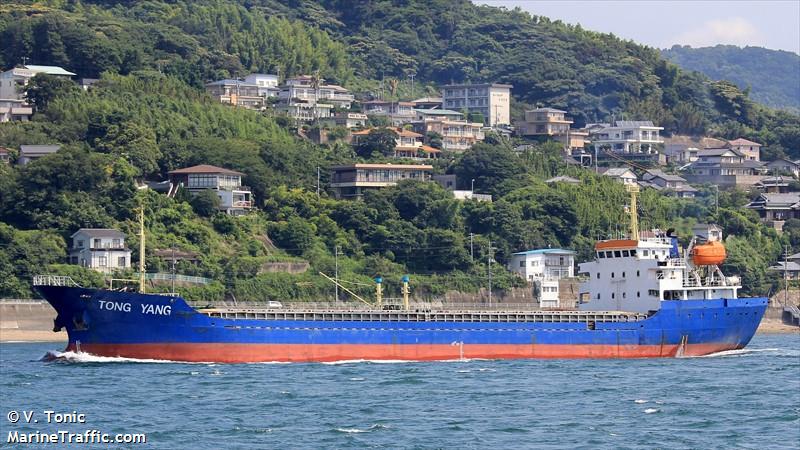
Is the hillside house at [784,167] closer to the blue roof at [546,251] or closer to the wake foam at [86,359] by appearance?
the blue roof at [546,251]

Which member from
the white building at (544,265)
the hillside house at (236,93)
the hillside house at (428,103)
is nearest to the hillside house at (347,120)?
the hillside house at (236,93)

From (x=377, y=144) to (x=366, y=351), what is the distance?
53.3 meters

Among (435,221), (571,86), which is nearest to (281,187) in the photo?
(435,221)

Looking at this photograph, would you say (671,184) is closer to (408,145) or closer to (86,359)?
(408,145)

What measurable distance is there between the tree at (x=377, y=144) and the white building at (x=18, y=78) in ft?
70.4

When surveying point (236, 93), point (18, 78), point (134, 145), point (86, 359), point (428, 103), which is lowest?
point (86, 359)

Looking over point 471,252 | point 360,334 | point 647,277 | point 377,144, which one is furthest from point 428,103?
point 360,334

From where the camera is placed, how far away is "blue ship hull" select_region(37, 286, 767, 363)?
52.7 meters

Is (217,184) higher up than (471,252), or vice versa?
(217,184)

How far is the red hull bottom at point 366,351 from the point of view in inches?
2084

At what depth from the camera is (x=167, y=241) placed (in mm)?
81938

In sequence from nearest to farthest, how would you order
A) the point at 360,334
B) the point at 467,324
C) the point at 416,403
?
the point at 416,403 → the point at 360,334 → the point at 467,324

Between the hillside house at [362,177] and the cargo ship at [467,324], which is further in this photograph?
the hillside house at [362,177]

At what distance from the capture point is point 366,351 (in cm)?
5491
